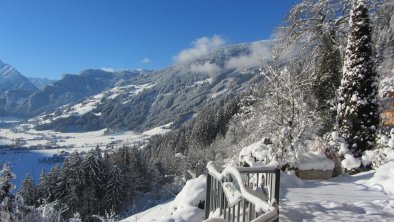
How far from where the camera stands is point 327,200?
9.04 metres

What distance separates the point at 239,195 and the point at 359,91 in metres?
13.5

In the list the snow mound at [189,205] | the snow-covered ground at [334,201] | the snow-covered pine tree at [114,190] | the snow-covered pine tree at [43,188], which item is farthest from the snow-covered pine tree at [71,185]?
the snow-covered ground at [334,201]

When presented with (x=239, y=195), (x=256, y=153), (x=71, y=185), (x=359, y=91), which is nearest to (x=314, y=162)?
(x=256, y=153)

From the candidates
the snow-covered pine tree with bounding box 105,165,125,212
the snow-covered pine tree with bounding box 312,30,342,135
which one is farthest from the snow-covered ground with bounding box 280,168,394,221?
the snow-covered pine tree with bounding box 105,165,125,212

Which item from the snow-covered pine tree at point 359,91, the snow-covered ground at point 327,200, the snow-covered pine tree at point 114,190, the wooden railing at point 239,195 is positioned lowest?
the snow-covered pine tree at point 114,190

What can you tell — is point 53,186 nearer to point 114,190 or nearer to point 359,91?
point 114,190

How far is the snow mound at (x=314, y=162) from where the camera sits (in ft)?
47.7

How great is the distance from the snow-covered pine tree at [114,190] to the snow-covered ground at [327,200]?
166ft

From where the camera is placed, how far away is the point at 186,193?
10.9m

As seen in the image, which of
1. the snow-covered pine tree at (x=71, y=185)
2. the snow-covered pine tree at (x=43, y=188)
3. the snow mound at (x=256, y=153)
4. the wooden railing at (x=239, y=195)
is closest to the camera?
the wooden railing at (x=239, y=195)

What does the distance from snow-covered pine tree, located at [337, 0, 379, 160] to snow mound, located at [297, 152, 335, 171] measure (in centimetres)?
274

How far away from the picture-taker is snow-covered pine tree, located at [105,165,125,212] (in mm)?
59969

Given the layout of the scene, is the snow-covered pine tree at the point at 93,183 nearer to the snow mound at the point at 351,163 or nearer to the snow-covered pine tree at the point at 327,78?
the snow-covered pine tree at the point at 327,78

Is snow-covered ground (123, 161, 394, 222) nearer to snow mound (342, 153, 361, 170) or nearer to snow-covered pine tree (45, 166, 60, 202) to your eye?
snow mound (342, 153, 361, 170)
